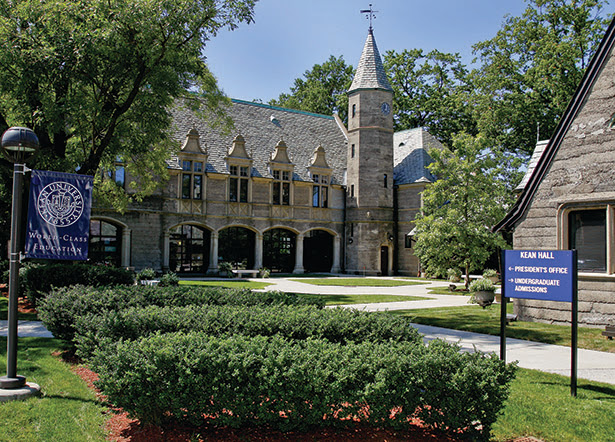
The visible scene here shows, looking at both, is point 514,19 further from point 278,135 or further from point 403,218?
point 278,135

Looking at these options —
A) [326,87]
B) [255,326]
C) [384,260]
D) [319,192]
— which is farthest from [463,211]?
[326,87]

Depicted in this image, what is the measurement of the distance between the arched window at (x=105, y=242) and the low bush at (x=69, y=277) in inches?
701

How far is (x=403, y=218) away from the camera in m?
38.3

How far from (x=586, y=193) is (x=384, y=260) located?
87.5 ft

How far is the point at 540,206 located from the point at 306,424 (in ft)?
35.5

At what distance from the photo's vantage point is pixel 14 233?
6.62m

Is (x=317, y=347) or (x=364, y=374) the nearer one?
(x=364, y=374)

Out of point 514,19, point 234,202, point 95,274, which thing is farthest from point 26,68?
point 514,19

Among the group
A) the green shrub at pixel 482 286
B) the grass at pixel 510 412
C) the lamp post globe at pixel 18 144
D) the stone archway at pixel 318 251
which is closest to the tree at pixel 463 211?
the green shrub at pixel 482 286

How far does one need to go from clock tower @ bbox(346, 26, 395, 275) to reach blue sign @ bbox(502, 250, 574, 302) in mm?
29918

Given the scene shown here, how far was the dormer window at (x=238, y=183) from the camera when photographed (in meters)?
35.2

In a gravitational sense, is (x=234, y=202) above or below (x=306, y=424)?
above

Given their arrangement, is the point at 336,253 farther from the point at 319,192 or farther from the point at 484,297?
the point at 484,297

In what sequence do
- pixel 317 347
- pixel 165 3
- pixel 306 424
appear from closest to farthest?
pixel 306 424 → pixel 317 347 → pixel 165 3
